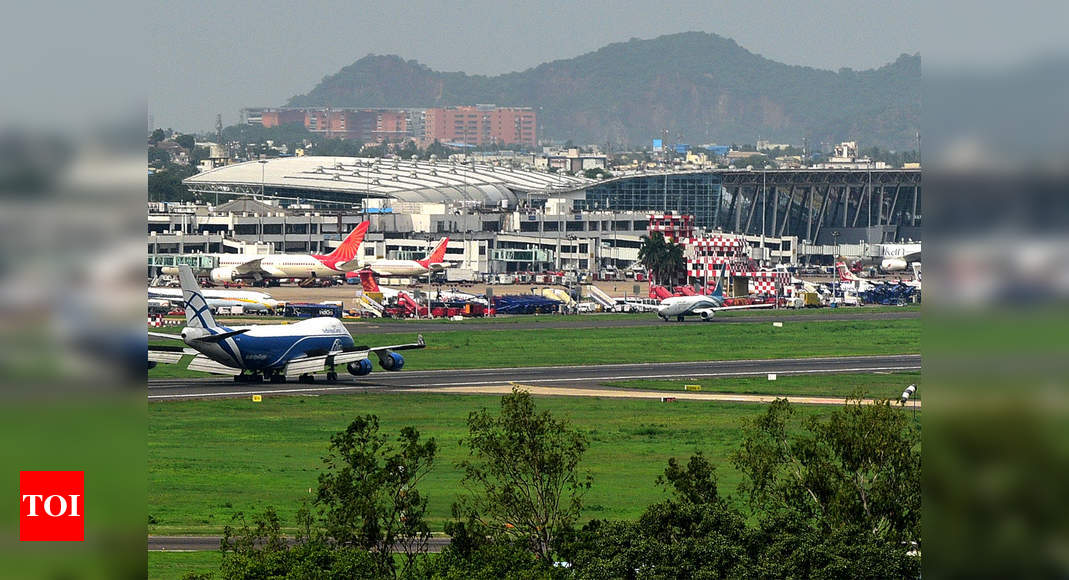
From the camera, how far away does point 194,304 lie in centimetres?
7675

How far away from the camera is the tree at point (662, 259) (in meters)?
178

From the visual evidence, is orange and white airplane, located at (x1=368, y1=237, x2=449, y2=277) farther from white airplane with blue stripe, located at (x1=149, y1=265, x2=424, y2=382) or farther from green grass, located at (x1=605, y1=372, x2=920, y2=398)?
green grass, located at (x1=605, y1=372, x2=920, y2=398)

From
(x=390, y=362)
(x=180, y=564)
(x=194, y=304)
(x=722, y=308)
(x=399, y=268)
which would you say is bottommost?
(x=180, y=564)

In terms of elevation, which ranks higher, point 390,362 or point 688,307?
point 688,307

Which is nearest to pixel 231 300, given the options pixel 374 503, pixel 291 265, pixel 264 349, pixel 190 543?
pixel 291 265

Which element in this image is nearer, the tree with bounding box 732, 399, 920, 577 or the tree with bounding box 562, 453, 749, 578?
the tree with bounding box 732, 399, 920, 577

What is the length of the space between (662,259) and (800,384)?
97255 mm

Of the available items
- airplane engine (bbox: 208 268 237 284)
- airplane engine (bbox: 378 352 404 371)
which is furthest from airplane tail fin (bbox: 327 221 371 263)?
airplane engine (bbox: 378 352 404 371)

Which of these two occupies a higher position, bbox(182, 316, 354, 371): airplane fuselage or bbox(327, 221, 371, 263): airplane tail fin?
bbox(327, 221, 371, 263): airplane tail fin

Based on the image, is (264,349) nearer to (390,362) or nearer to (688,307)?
(390,362)
